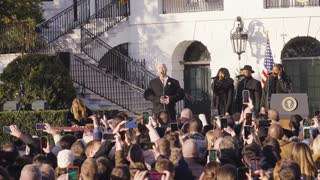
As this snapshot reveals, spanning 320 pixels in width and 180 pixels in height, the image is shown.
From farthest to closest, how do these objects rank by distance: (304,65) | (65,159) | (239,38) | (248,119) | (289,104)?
(304,65) < (239,38) < (289,104) < (248,119) < (65,159)

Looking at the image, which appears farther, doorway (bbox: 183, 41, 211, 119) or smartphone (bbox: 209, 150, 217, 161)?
doorway (bbox: 183, 41, 211, 119)

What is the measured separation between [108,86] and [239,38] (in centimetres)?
433

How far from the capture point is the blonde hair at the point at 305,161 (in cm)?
1094

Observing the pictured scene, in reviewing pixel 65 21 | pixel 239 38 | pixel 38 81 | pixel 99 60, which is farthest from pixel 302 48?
pixel 38 81

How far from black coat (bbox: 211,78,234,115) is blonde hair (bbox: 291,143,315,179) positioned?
9703 millimetres

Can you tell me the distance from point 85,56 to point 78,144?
17.6m

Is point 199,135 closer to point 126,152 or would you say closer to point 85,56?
point 126,152

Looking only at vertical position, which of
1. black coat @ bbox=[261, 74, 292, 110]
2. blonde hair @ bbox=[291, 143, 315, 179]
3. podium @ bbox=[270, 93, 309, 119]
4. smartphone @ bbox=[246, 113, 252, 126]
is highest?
black coat @ bbox=[261, 74, 292, 110]

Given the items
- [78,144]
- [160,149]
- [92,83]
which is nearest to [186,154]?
[160,149]

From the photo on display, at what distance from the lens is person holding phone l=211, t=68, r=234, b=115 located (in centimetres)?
2086

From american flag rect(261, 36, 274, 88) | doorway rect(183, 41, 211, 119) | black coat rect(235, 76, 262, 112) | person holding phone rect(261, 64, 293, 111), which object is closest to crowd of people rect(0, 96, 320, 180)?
person holding phone rect(261, 64, 293, 111)

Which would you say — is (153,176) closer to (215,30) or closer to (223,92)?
(223,92)

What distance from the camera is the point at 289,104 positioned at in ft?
62.3

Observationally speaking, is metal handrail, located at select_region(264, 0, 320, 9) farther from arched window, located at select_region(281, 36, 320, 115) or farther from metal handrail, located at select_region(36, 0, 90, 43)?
metal handrail, located at select_region(36, 0, 90, 43)
